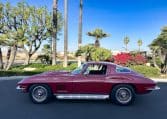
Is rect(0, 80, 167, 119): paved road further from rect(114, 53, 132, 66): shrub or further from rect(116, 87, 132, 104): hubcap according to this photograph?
rect(114, 53, 132, 66): shrub

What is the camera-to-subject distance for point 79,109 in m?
9.12

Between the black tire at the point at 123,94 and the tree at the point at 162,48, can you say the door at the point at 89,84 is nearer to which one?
the black tire at the point at 123,94

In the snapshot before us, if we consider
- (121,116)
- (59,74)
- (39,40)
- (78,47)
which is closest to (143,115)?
(121,116)

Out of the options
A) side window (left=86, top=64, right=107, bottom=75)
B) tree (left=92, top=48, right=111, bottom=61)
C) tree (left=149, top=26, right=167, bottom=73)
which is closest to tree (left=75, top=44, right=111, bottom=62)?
tree (left=92, top=48, right=111, bottom=61)

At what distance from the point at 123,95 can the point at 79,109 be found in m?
1.68

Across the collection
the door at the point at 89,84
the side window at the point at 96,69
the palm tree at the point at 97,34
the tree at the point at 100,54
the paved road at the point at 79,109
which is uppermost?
the palm tree at the point at 97,34

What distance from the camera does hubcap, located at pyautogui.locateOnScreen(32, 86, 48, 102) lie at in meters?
9.89

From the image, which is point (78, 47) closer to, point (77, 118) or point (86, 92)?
point (86, 92)

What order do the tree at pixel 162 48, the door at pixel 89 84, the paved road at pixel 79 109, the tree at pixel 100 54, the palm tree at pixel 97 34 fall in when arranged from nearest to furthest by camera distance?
the paved road at pixel 79 109, the door at pixel 89 84, the tree at pixel 162 48, the tree at pixel 100 54, the palm tree at pixel 97 34

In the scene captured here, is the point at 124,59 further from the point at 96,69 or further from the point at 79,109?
the point at 79,109

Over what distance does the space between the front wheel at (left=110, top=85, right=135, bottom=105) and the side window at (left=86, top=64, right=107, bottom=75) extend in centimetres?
73

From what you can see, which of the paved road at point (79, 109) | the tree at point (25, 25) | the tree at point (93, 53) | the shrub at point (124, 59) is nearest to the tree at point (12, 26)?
the tree at point (25, 25)

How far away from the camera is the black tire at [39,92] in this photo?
988 cm

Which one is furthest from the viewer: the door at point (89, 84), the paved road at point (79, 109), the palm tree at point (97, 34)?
the palm tree at point (97, 34)
